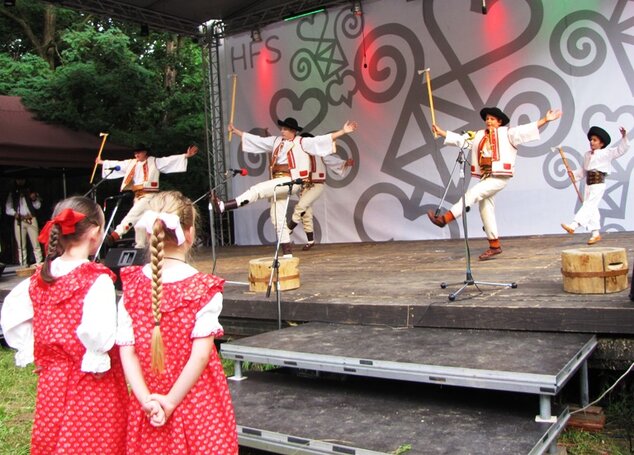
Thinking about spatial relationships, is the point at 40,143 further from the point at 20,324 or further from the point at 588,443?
the point at 588,443

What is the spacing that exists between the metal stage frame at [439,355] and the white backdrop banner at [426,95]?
14.7 feet

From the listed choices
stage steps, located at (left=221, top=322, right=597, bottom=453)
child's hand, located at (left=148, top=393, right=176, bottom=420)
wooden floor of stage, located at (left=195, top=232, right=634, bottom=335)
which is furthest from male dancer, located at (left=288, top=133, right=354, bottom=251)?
child's hand, located at (left=148, top=393, right=176, bottom=420)

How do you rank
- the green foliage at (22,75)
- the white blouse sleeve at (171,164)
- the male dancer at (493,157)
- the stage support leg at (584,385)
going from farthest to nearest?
1. the green foliage at (22,75)
2. the white blouse sleeve at (171,164)
3. the male dancer at (493,157)
4. the stage support leg at (584,385)

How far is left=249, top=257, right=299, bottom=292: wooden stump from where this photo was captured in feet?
15.5

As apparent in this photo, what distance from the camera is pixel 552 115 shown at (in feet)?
17.7

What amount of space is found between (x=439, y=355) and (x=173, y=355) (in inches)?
60.9

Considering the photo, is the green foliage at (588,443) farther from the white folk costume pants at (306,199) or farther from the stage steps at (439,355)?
the white folk costume pants at (306,199)

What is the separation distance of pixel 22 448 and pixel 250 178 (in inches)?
314

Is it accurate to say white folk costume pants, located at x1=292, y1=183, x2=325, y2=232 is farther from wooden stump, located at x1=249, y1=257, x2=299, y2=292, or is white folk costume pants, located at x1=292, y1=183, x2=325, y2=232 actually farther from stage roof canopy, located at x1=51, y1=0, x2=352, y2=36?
wooden stump, located at x1=249, y1=257, x2=299, y2=292

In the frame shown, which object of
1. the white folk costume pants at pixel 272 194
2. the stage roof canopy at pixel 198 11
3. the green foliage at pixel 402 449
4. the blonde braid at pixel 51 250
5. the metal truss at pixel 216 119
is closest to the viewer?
the blonde braid at pixel 51 250

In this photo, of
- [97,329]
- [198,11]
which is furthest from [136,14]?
[97,329]

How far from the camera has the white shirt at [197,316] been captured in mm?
1831

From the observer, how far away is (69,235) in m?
2.12

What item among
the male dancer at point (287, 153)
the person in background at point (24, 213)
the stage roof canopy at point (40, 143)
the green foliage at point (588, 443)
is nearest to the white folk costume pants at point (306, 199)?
the male dancer at point (287, 153)
